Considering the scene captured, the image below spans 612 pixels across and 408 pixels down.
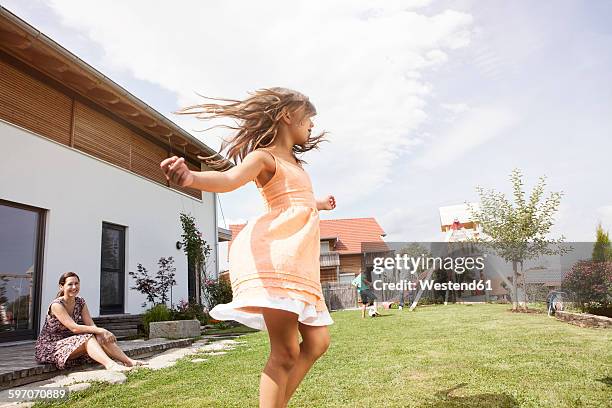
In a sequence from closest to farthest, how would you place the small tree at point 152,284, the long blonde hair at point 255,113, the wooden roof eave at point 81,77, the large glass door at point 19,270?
the long blonde hair at point 255,113 → the wooden roof eave at point 81,77 → the large glass door at point 19,270 → the small tree at point 152,284

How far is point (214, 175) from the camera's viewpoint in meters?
1.84

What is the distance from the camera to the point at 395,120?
23.0 feet

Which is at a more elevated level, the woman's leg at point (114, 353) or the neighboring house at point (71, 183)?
the neighboring house at point (71, 183)

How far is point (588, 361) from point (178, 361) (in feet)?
13.2

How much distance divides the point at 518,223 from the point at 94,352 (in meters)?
13.0

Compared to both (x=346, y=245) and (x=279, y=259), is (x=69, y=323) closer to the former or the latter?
(x=279, y=259)

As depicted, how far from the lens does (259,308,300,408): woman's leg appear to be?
1901mm

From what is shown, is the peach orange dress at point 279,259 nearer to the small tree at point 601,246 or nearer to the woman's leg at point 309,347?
the woman's leg at point 309,347

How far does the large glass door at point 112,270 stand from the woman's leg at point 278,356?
26.9ft

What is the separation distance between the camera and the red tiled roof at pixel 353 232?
29.3 metres

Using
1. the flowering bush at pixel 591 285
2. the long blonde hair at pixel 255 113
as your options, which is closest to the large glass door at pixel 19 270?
the long blonde hair at pixel 255 113

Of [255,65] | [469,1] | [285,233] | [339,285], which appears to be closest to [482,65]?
[469,1]

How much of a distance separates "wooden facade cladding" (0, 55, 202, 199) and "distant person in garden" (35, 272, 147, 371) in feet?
11.8

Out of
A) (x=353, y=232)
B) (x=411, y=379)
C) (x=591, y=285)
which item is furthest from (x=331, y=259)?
(x=411, y=379)
